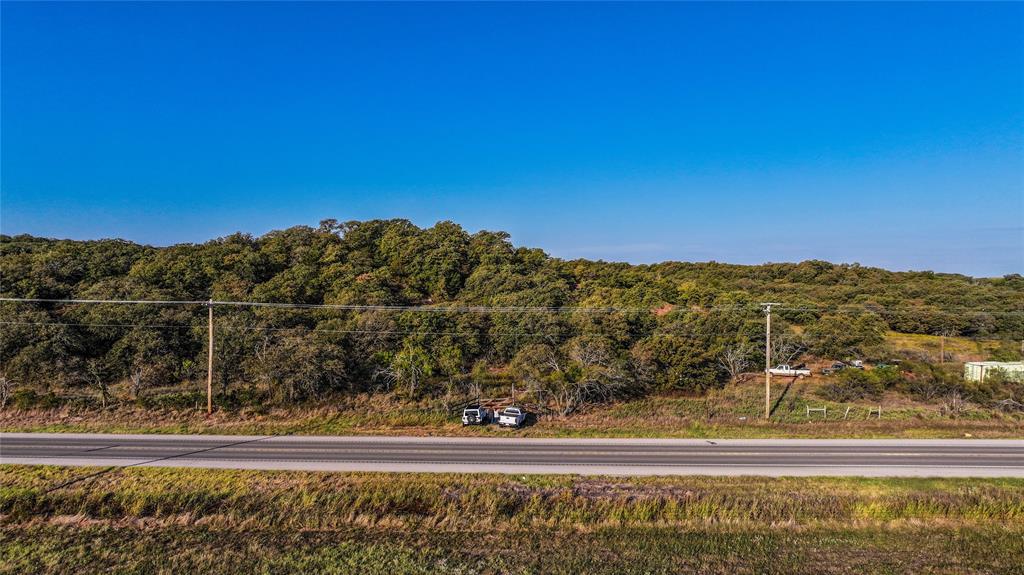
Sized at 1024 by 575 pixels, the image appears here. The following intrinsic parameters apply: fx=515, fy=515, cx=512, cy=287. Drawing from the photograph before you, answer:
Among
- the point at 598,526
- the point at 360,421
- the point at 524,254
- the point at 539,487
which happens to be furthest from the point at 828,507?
the point at 524,254

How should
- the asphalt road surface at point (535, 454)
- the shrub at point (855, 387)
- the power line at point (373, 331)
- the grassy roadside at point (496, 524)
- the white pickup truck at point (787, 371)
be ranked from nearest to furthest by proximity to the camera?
the grassy roadside at point (496, 524) < the asphalt road surface at point (535, 454) < the shrub at point (855, 387) < the power line at point (373, 331) < the white pickup truck at point (787, 371)

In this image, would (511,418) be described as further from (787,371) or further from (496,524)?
(787,371)

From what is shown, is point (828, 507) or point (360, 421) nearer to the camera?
point (828, 507)

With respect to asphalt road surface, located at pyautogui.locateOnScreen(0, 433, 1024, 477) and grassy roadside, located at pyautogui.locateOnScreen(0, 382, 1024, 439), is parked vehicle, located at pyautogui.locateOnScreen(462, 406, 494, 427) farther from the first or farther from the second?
asphalt road surface, located at pyautogui.locateOnScreen(0, 433, 1024, 477)

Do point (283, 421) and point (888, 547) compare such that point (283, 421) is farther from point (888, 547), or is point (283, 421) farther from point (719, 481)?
point (888, 547)

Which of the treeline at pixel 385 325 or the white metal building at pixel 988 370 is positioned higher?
the treeline at pixel 385 325

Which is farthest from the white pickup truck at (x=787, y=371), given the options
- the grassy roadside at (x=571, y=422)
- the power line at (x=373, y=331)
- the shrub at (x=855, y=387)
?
the grassy roadside at (x=571, y=422)

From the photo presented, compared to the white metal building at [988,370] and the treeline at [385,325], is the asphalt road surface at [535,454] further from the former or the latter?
the white metal building at [988,370]
